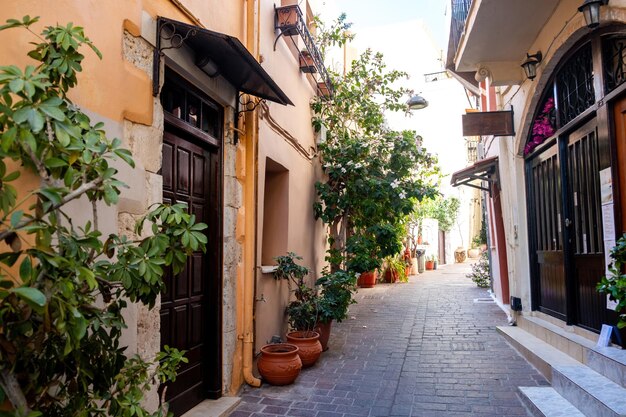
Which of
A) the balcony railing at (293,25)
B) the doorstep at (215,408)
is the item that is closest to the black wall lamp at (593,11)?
the balcony railing at (293,25)

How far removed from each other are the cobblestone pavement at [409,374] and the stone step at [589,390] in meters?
0.44

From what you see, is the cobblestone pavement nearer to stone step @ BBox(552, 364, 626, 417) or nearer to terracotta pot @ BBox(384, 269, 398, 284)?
stone step @ BBox(552, 364, 626, 417)

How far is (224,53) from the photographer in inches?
163

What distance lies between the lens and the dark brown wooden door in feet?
13.4

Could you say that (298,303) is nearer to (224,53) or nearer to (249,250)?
(249,250)

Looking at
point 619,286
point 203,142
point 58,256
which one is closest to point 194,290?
point 203,142

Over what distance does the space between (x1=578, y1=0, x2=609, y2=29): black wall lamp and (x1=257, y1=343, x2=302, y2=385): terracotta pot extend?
14.4 feet

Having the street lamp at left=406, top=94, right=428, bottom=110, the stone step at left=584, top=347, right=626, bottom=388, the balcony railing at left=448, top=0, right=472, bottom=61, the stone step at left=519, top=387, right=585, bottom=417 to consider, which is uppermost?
the balcony railing at left=448, top=0, right=472, bottom=61

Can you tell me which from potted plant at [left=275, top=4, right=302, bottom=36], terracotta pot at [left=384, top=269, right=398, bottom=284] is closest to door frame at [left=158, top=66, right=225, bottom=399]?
potted plant at [left=275, top=4, right=302, bottom=36]

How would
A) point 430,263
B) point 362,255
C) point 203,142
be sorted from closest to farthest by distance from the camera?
1. point 203,142
2. point 362,255
3. point 430,263

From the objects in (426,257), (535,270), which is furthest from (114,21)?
(426,257)

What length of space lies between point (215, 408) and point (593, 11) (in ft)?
16.4

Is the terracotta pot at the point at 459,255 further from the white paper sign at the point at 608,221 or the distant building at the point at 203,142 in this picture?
the white paper sign at the point at 608,221

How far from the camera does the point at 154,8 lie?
359 centimetres
